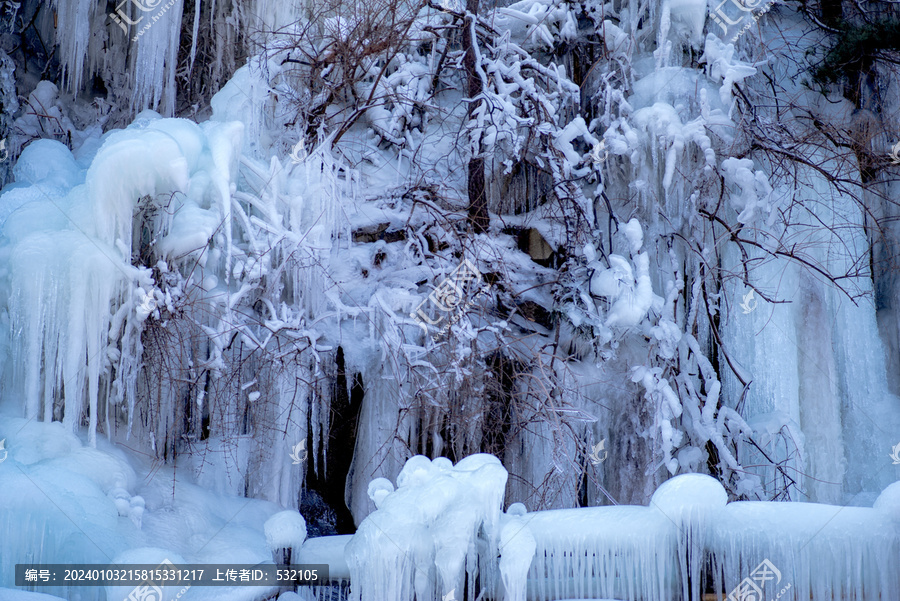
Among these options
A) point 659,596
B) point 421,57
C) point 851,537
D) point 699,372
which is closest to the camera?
point 851,537

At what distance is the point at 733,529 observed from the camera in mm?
3162

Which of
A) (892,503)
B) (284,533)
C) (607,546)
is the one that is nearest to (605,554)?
(607,546)

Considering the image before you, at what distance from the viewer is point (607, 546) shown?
3264 millimetres

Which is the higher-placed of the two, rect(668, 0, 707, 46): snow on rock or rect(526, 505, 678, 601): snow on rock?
rect(668, 0, 707, 46): snow on rock

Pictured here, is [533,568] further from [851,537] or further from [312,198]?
[312,198]

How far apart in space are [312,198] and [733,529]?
2.90m

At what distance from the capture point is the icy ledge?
10.2 feet

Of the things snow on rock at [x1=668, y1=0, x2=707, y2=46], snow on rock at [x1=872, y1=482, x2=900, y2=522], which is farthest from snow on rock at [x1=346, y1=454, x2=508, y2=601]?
snow on rock at [x1=668, y1=0, x2=707, y2=46]

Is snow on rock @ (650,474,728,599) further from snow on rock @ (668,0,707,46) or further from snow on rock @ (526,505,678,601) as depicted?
snow on rock @ (668,0,707,46)

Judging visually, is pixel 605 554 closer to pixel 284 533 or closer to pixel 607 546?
pixel 607 546

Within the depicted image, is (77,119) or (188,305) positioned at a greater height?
(77,119)

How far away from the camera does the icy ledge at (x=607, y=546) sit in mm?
3096

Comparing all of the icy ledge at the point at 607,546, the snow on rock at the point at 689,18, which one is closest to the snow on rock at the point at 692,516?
the icy ledge at the point at 607,546

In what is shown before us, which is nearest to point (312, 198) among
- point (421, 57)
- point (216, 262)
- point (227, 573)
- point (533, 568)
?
point (216, 262)
